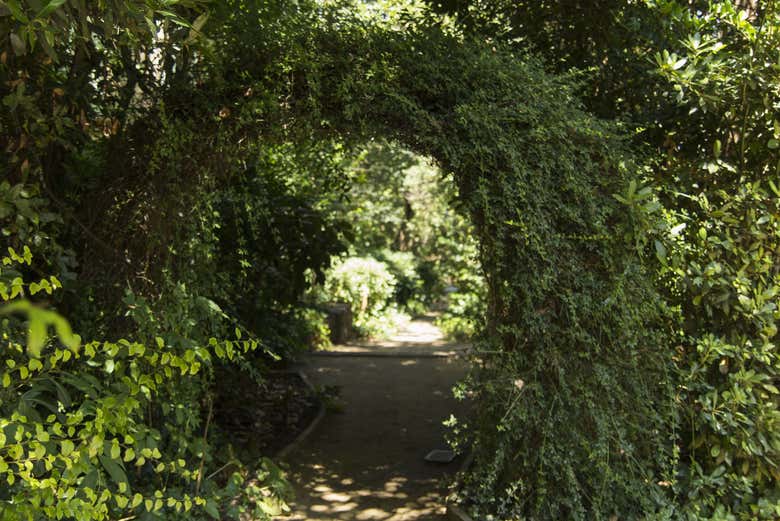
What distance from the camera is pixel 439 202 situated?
1847 centimetres

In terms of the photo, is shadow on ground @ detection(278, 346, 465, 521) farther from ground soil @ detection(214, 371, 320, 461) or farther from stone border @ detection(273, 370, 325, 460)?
ground soil @ detection(214, 371, 320, 461)

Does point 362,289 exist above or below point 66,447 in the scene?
above

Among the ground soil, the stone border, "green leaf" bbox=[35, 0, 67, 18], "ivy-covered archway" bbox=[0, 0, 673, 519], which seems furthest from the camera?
the ground soil

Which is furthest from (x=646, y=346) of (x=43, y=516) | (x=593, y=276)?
(x=43, y=516)

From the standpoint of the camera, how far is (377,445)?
6641 millimetres


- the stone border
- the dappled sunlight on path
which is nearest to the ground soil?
the stone border

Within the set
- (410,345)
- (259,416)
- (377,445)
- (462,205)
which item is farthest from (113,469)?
(410,345)

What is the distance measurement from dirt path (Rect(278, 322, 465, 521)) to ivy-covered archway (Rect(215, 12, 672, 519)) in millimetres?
728

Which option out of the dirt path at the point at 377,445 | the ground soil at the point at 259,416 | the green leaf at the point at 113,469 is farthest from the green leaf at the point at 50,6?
the ground soil at the point at 259,416

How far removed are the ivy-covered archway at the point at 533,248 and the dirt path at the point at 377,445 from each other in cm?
73

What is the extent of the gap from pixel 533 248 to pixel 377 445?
3.21 metres

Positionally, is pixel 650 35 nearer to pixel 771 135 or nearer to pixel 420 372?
pixel 771 135

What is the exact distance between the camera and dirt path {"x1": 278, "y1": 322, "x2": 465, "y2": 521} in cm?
518

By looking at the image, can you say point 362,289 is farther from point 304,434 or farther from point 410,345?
point 304,434
